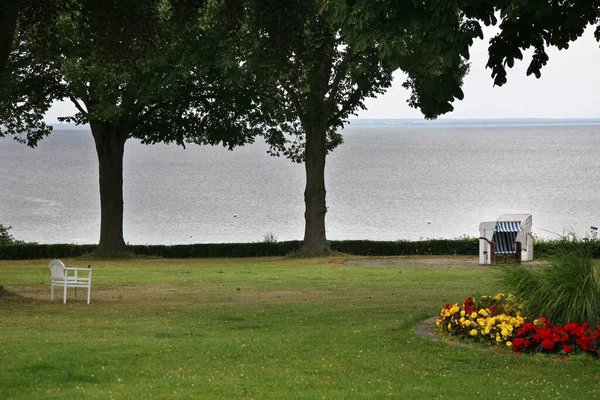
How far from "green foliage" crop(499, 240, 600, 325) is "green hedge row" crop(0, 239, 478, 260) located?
19064 mm

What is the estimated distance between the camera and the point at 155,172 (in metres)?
145

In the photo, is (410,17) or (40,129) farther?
(40,129)

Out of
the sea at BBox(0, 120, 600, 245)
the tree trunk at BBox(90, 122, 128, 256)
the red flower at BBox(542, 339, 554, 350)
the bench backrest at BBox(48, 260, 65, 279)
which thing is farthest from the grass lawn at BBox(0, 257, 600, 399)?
the sea at BBox(0, 120, 600, 245)

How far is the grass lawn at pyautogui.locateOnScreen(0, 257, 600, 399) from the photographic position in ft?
28.1

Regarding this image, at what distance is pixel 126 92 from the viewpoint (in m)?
29.9

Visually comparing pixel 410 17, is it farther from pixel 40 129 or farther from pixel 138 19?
pixel 40 129

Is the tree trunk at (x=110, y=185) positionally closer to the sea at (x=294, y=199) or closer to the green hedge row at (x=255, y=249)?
the green hedge row at (x=255, y=249)

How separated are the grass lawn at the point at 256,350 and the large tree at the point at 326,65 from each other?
3153mm

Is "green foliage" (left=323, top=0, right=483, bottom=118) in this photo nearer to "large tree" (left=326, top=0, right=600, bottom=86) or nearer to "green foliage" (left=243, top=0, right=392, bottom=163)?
"large tree" (left=326, top=0, right=600, bottom=86)

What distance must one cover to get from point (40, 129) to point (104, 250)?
518cm

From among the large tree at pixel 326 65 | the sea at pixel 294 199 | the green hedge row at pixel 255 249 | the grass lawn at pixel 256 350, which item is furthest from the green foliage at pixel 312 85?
the sea at pixel 294 199

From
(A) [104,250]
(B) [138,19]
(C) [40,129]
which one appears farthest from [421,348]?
(C) [40,129]

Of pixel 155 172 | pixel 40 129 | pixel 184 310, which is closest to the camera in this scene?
pixel 184 310

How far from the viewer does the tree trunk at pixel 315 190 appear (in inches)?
1192
